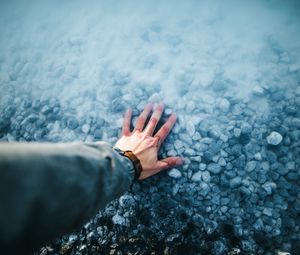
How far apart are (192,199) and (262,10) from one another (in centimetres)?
213

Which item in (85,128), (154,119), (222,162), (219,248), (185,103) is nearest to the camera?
(219,248)

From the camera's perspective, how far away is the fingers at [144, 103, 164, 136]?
2152 mm

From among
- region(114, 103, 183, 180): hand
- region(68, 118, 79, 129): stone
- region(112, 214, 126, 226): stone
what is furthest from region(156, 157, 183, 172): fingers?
region(68, 118, 79, 129): stone

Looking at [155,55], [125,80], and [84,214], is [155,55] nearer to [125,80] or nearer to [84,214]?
[125,80]

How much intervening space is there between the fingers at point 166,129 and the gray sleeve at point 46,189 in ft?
3.28

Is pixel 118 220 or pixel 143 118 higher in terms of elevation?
pixel 143 118

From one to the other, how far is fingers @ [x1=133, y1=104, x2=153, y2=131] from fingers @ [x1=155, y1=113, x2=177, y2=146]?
154 millimetres

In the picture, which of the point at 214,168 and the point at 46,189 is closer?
the point at 46,189

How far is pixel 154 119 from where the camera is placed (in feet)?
7.26

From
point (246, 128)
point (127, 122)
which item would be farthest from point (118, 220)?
point (246, 128)

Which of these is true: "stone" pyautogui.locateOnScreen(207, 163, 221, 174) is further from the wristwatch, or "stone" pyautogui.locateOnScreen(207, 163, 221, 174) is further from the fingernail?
the wristwatch

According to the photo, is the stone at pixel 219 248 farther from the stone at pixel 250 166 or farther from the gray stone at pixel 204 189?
the stone at pixel 250 166

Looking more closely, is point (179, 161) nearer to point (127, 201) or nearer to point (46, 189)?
point (127, 201)

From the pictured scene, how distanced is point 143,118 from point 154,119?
4.0 inches
